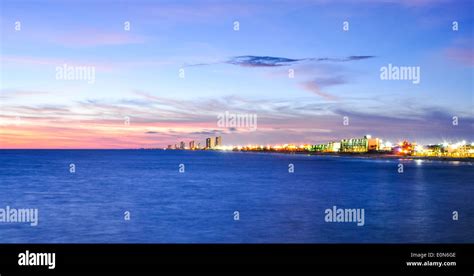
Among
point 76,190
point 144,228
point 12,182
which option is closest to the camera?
point 144,228

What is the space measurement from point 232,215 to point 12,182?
5514cm

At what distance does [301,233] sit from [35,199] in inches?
1448

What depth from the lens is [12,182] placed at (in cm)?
8194

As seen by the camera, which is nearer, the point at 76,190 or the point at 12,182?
the point at 76,190

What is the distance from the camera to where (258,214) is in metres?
42.7

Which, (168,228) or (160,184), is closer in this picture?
(168,228)

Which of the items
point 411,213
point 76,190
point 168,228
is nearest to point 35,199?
point 76,190

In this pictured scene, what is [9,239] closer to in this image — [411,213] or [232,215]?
[232,215]

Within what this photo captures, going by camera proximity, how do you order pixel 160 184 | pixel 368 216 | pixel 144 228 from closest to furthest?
pixel 144 228, pixel 368 216, pixel 160 184
